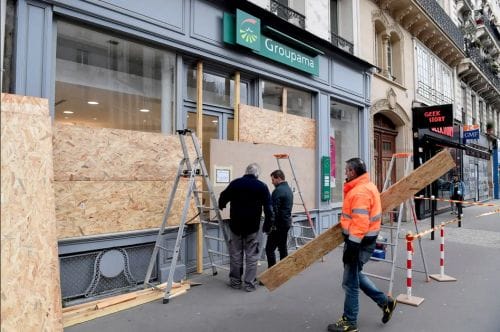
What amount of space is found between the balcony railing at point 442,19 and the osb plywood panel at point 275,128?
7470 mm

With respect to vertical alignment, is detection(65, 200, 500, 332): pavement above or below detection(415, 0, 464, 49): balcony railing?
below

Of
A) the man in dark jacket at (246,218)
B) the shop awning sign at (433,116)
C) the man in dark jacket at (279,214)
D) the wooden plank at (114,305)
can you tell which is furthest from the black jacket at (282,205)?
the shop awning sign at (433,116)

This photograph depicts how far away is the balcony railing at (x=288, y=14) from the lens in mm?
8006

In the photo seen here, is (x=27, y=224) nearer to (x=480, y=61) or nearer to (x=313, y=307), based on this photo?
(x=313, y=307)

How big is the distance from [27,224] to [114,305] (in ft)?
6.13

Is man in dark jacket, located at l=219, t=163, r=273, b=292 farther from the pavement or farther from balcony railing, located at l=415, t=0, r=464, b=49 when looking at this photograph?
balcony railing, located at l=415, t=0, r=464, b=49

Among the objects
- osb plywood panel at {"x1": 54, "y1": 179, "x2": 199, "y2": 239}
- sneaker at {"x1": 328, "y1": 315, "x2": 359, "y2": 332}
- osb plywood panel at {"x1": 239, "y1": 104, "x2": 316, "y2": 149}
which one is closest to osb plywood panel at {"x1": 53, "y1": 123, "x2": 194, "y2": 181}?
osb plywood panel at {"x1": 54, "y1": 179, "x2": 199, "y2": 239}

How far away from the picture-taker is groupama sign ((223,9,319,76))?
6.59m

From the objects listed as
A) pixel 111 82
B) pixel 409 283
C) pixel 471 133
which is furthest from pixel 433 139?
pixel 111 82

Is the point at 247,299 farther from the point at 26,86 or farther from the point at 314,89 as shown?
the point at 314,89

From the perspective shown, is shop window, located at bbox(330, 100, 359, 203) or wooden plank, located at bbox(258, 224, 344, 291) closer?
wooden plank, located at bbox(258, 224, 344, 291)

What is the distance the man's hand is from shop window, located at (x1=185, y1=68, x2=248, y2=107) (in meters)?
3.82

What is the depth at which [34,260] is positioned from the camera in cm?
315

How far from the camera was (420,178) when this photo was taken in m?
3.76
